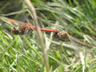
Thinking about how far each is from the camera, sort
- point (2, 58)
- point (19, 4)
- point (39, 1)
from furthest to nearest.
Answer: point (19, 4)
point (39, 1)
point (2, 58)

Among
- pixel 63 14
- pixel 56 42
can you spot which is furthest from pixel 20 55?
pixel 63 14

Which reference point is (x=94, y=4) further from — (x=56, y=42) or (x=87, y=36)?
(x=56, y=42)

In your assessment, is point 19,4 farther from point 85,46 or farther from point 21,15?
point 85,46

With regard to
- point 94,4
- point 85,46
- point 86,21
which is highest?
point 94,4

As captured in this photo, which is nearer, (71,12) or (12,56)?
(12,56)

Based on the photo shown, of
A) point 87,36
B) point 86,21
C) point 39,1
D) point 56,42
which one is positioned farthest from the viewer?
point 39,1

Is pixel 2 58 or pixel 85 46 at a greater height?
pixel 2 58

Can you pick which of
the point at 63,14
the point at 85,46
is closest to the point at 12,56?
the point at 85,46
